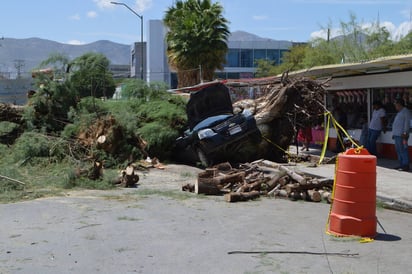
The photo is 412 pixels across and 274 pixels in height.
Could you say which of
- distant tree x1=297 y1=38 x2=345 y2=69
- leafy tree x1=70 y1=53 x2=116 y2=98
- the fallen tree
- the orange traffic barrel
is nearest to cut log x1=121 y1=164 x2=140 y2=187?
the fallen tree

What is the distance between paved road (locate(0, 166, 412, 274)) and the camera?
19.4 feet

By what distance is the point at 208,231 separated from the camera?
25.1ft

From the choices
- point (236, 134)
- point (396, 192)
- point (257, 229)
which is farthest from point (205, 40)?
point (257, 229)

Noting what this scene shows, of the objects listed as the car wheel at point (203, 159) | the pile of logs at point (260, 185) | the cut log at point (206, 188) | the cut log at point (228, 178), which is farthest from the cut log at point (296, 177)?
the car wheel at point (203, 159)

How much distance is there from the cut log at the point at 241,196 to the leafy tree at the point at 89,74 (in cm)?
860

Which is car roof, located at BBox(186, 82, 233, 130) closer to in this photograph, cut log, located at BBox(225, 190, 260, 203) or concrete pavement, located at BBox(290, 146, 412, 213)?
concrete pavement, located at BBox(290, 146, 412, 213)

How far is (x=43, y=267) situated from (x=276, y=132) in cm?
1109

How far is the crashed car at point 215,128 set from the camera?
14289mm

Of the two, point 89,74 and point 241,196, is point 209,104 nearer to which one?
point 89,74

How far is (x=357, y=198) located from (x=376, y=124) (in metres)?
9.81

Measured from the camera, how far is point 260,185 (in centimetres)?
1130

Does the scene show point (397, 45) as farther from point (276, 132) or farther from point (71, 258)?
point (71, 258)

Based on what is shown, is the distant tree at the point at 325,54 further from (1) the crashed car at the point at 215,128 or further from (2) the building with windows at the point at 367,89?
(1) the crashed car at the point at 215,128

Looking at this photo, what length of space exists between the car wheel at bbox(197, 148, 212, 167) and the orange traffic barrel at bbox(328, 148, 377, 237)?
763 cm
